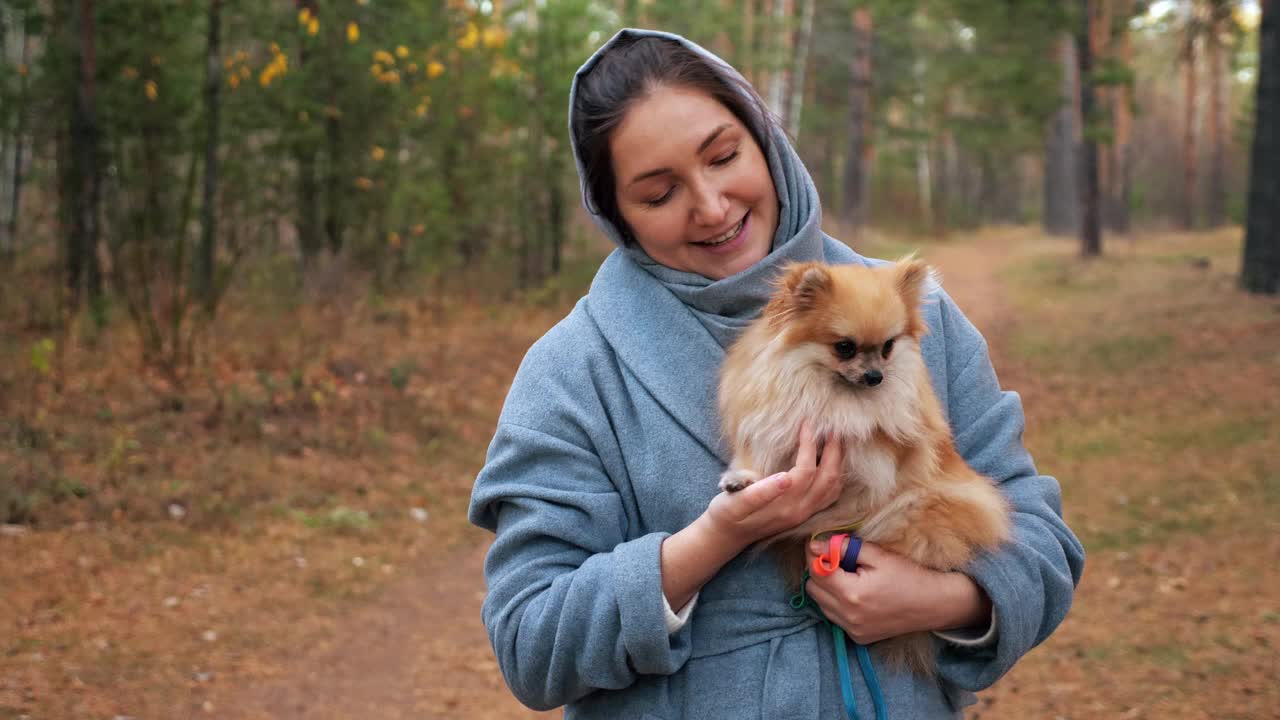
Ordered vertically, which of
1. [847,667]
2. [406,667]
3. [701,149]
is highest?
[701,149]

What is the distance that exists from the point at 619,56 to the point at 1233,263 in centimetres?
2446

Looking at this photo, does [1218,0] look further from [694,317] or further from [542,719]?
[694,317]


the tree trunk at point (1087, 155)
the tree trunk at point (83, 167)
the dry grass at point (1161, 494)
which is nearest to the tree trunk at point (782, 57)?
the tree trunk at point (1087, 155)

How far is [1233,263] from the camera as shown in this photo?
75.8ft

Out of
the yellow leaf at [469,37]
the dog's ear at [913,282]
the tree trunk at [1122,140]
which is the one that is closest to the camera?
the dog's ear at [913,282]

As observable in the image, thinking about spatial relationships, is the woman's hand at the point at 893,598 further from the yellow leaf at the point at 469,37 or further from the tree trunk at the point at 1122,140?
the tree trunk at the point at 1122,140

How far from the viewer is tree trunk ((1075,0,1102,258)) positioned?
78.3 ft

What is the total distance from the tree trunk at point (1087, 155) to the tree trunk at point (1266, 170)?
23.4 feet

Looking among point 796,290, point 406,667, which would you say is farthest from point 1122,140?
point 796,290

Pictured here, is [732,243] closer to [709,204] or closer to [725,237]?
[725,237]

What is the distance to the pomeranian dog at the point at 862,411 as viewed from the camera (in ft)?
7.73

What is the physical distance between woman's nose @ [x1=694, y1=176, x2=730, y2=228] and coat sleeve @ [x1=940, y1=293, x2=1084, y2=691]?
61 cm

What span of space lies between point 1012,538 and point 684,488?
2.35ft

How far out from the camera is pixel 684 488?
2.26 meters
